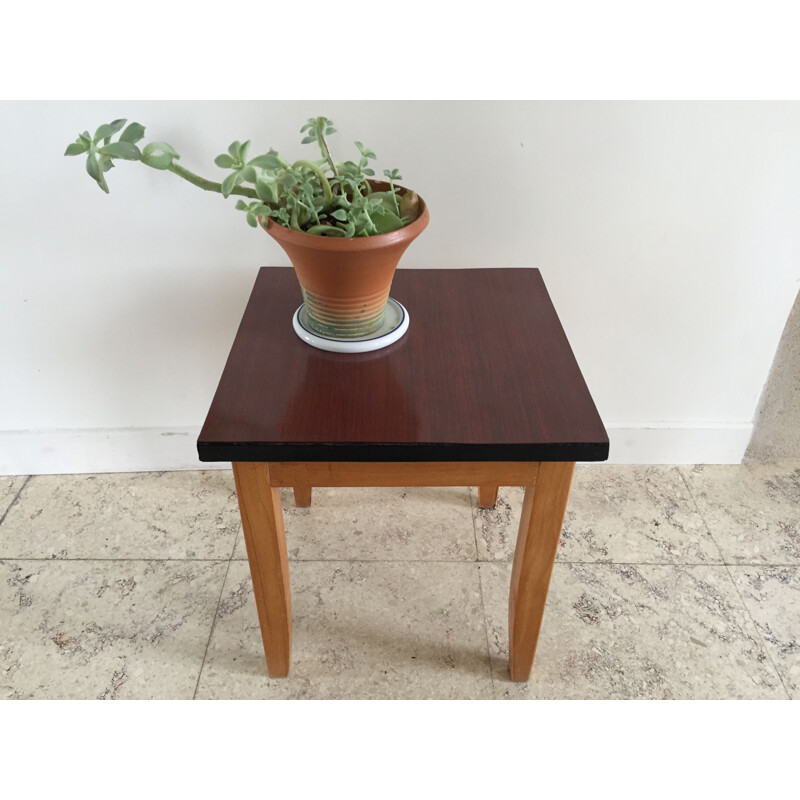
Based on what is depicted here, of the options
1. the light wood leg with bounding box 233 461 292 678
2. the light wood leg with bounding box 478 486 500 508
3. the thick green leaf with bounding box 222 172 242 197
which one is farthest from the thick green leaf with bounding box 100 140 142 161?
the light wood leg with bounding box 478 486 500 508

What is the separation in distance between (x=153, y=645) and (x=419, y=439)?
0.81 metres

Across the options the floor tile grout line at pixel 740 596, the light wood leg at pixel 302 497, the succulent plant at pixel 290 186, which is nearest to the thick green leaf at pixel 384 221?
the succulent plant at pixel 290 186

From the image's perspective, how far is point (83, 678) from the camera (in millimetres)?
1320

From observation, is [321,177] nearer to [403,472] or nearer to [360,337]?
[360,337]

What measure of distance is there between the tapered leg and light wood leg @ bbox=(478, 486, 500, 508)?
39 cm

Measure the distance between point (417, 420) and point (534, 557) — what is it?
13.7 inches

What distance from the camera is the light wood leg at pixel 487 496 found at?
1665mm

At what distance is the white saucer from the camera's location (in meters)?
1.15

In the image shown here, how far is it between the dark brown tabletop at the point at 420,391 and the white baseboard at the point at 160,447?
636 mm

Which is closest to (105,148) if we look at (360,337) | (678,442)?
(360,337)

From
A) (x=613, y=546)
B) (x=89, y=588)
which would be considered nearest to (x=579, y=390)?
(x=613, y=546)

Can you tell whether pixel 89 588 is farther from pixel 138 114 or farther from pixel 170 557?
pixel 138 114

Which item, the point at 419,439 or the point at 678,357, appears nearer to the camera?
the point at 419,439

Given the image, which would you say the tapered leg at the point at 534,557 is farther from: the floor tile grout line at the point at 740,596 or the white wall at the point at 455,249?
the white wall at the point at 455,249
